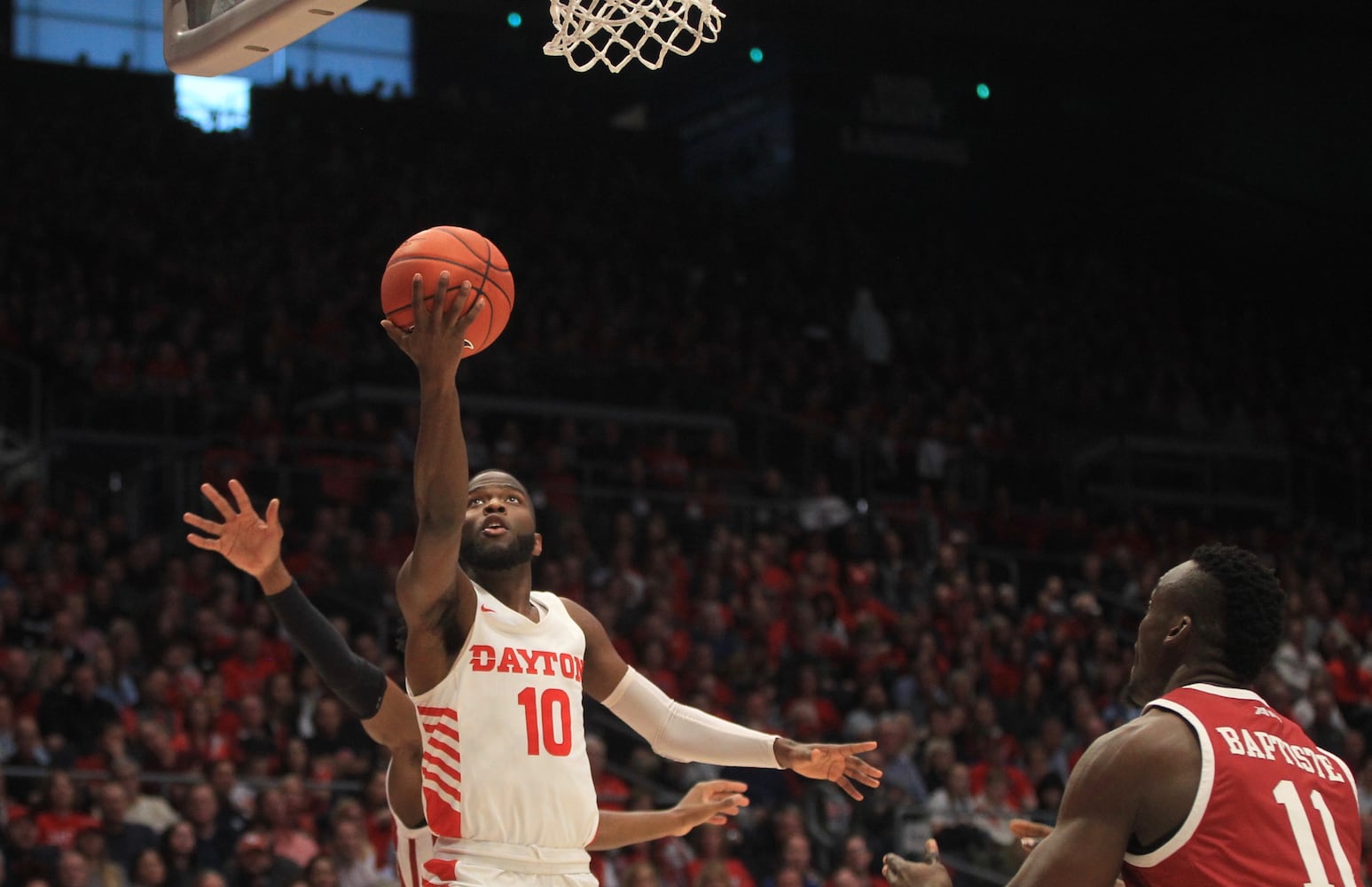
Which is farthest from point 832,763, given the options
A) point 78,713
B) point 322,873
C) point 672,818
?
point 78,713

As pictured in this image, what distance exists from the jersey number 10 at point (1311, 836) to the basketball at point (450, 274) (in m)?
2.28

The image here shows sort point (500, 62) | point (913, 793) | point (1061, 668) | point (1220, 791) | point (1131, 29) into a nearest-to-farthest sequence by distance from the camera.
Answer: point (1220, 791) → point (913, 793) → point (1061, 668) → point (1131, 29) → point (500, 62)

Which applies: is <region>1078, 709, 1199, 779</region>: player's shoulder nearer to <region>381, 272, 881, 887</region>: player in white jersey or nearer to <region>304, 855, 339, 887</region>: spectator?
<region>381, 272, 881, 887</region>: player in white jersey

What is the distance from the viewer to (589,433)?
17.1 m

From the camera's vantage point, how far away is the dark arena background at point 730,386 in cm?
1120

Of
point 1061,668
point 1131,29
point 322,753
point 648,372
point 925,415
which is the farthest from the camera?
point 1131,29

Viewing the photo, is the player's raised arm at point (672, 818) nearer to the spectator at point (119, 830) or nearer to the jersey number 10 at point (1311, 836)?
the jersey number 10 at point (1311, 836)

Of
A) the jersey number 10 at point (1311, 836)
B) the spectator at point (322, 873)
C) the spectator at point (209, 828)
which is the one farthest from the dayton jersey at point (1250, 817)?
the spectator at point (209, 828)

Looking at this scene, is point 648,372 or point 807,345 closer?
point 648,372

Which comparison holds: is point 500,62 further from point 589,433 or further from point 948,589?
point 948,589

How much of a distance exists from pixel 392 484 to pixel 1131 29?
637 inches

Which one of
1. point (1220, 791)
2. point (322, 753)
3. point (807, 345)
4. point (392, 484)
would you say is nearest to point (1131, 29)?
point (807, 345)

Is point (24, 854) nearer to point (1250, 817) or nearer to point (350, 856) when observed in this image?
point (350, 856)

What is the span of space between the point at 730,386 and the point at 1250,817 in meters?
16.2
